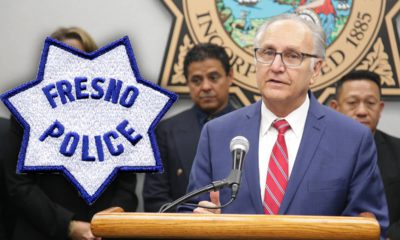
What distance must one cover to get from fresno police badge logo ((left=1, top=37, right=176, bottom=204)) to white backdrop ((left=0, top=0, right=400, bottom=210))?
6.36ft

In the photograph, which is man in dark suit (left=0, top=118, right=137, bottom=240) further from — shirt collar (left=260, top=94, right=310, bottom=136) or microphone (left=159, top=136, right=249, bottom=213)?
microphone (left=159, top=136, right=249, bottom=213)

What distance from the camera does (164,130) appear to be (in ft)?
10.8

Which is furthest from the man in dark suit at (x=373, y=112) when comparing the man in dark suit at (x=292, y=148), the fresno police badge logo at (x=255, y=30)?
the man in dark suit at (x=292, y=148)

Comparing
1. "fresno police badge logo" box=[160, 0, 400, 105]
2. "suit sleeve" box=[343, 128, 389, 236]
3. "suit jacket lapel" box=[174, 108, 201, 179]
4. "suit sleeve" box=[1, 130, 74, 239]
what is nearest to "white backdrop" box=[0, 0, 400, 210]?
"fresno police badge logo" box=[160, 0, 400, 105]

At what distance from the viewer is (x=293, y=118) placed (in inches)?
86.7

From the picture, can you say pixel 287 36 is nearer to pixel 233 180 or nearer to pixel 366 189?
pixel 366 189

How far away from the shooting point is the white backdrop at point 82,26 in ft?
12.0

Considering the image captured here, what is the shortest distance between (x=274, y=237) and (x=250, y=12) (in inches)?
88.6

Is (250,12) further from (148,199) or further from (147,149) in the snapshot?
(147,149)

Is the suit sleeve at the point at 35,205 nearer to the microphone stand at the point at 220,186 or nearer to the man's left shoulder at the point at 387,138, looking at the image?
the microphone stand at the point at 220,186

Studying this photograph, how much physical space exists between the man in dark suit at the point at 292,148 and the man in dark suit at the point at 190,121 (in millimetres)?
971

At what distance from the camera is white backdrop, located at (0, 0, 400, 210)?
364 cm

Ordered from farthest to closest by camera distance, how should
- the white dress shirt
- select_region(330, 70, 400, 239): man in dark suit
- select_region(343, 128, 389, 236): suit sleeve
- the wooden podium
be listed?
select_region(330, 70, 400, 239): man in dark suit < the white dress shirt < select_region(343, 128, 389, 236): suit sleeve < the wooden podium

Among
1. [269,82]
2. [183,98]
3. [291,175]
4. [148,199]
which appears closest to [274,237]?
[291,175]
